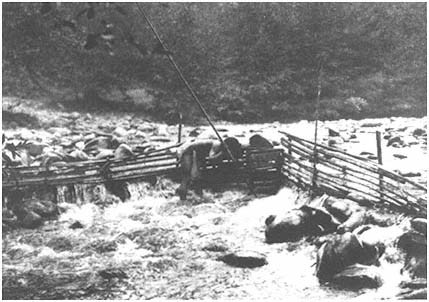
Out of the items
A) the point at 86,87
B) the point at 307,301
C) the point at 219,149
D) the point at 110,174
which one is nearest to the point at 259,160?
the point at 219,149

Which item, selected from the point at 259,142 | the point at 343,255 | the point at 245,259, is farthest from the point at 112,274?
the point at 259,142

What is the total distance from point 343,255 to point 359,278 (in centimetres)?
25

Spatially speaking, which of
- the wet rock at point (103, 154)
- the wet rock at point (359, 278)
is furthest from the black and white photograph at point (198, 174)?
the wet rock at point (103, 154)

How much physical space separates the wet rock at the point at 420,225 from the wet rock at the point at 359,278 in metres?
0.48

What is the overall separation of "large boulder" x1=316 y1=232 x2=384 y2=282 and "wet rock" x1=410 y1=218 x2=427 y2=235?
0.35m

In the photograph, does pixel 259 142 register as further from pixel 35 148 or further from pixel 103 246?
pixel 35 148

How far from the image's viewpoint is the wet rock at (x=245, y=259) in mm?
4664

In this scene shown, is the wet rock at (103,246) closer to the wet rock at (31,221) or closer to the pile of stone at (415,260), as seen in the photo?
the wet rock at (31,221)

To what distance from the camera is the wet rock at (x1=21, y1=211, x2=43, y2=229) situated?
5.94 m

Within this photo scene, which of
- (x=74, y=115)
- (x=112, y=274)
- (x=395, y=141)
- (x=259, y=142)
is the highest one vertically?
(x=74, y=115)

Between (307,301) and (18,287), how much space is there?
2445mm

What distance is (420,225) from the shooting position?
414 centimetres

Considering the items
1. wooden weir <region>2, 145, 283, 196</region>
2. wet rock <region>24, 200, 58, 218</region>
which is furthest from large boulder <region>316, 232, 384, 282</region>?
wet rock <region>24, 200, 58, 218</region>

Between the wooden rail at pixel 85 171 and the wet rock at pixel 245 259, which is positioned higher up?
the wooden rail at pixel 85 171
